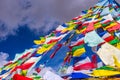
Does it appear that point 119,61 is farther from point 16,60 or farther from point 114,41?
point 16,60

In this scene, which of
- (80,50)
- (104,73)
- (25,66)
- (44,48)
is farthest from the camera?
(44,48)

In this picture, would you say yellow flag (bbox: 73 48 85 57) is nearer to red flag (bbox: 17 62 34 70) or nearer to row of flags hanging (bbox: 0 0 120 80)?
row of flags hanging (bbox: 0 0 120 80)

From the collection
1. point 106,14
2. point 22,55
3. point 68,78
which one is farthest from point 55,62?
point 106,14

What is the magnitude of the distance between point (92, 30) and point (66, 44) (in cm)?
253

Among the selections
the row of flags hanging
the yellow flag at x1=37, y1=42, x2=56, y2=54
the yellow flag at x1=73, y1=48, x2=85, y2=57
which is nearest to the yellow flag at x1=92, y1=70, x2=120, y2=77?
the row of flags hanging

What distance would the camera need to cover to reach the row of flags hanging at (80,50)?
23531 mm

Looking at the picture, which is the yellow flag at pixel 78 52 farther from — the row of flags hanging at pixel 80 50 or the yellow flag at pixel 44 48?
the yellow flag at pixel 44 48

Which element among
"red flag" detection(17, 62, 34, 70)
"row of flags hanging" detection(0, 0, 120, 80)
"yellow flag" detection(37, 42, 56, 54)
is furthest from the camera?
"yellow flag" detection(37, 42, 56, 54)

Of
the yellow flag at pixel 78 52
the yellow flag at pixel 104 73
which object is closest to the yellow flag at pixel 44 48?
the yellow flag at pixel 78 52

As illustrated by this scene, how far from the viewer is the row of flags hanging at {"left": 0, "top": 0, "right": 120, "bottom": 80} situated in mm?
23531

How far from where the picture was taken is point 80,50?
26953mm

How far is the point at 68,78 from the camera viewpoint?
23.4 metres

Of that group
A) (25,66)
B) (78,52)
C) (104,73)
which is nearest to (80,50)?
(78,52)

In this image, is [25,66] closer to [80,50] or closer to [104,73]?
[80,50]
